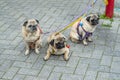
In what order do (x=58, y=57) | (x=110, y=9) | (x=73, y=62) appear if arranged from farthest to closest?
(x=110, y=9) < (x=58, y=57) < (x=73, y=62)

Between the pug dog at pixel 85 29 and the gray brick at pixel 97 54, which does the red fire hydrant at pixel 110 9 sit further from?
the gray brick at pixel 97 54

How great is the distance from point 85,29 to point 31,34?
132 cm

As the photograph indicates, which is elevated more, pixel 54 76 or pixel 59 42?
pixel 59 42

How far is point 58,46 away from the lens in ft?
18.6

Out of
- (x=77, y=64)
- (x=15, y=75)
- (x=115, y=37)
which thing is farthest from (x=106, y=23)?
(x=15, y=75)

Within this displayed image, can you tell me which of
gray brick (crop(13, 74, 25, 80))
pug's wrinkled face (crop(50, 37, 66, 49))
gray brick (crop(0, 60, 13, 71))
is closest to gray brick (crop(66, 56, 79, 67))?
pug's wrinkled face (crop(50, 37, 66, 49))

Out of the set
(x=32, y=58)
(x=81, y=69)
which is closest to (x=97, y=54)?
(x=81, y=69)

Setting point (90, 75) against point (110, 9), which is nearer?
point (90, 75)

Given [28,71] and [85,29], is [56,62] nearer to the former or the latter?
[28,71]

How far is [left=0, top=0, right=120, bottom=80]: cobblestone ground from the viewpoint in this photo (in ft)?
18.0

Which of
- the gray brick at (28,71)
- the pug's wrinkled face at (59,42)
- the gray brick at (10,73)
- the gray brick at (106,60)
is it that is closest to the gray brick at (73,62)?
the pug's wrinkled face at (59,42)

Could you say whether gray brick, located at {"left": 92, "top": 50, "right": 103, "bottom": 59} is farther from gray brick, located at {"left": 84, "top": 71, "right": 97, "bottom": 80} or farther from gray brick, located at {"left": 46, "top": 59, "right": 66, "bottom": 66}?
gray brick, located at {"left": 46, "top": 59, "right": 66, "bottom": 66}

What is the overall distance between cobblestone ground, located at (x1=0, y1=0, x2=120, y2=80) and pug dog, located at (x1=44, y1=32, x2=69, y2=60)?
144mm

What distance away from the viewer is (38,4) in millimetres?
9430
